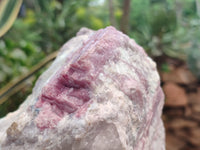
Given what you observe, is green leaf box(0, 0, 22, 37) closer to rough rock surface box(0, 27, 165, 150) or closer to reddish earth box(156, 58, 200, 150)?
rough rock surface box(0, 27, 165, 150)

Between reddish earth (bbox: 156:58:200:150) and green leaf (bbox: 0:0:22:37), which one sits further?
reddish earth (bbox: 156:58:200:150)

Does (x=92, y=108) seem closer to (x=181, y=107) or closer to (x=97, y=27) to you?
(x=97, y=27)

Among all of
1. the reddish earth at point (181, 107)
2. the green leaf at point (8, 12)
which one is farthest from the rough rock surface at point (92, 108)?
the reddish earth at point (181, 107)

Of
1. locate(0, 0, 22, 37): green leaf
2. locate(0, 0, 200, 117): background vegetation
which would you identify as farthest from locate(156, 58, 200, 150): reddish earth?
locate(0, 0, 22, 37): green leaf

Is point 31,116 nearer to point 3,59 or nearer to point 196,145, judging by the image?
point 3,59

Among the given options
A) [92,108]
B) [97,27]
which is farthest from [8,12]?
[97,27]

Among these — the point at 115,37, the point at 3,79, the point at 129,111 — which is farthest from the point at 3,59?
the point at 129,111
